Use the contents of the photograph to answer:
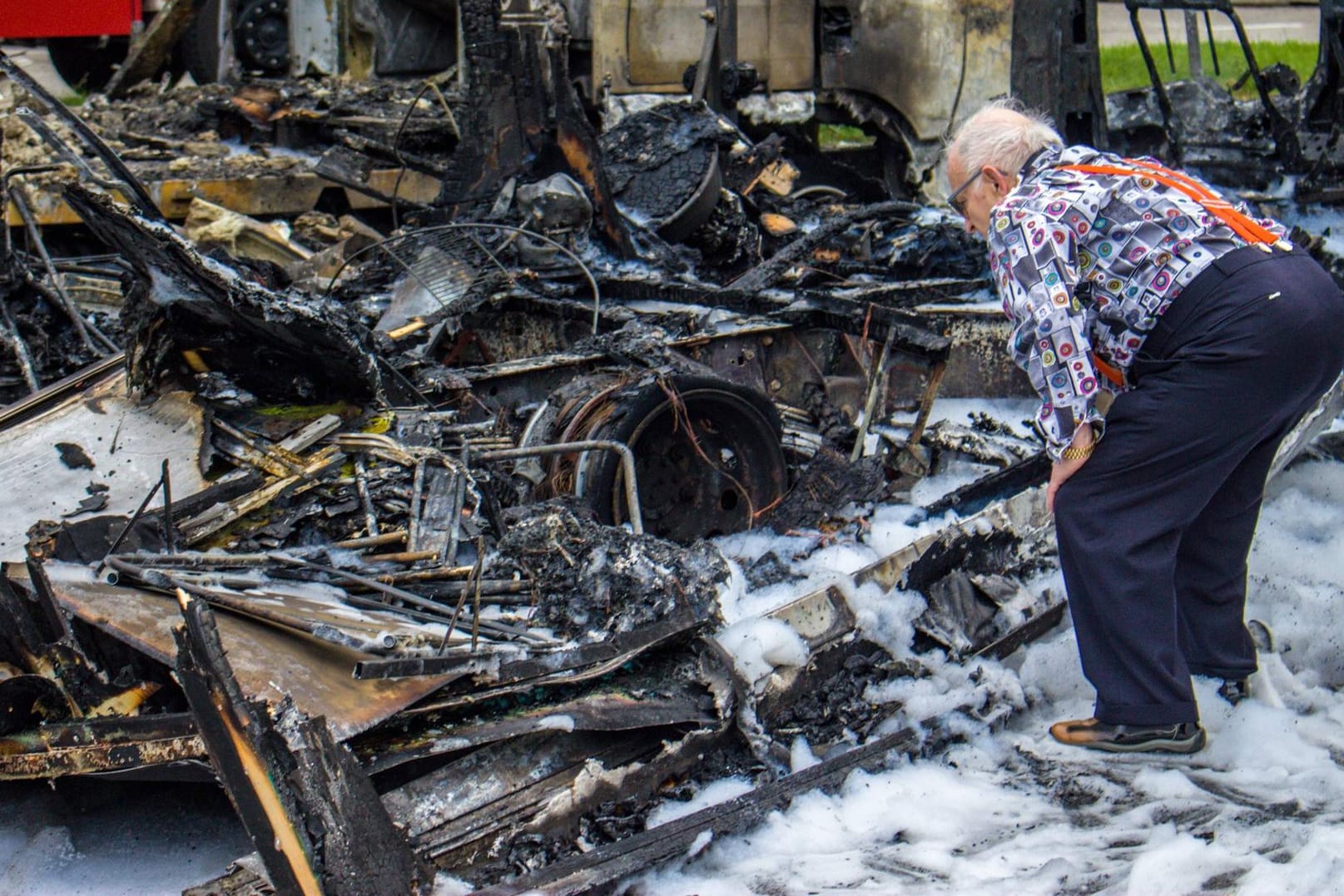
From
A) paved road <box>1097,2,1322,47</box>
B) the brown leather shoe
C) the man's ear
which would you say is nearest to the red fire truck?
paved road <box>1097,2,1322,47</box>

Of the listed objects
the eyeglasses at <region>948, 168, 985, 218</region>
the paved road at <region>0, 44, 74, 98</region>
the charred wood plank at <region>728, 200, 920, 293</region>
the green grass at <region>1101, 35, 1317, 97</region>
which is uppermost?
the paved road at <region>0, 44, 74, 98</region>

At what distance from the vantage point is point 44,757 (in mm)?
3305

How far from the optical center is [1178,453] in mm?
3283

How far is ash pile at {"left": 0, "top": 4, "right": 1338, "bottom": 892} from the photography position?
3123 mm

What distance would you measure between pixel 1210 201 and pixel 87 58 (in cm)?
1358

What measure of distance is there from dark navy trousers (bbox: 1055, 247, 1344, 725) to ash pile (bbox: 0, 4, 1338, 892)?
2.01ft

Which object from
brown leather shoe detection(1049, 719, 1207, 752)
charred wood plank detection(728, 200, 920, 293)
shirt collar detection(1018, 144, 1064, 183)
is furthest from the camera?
charred wood plank detection(728, 200, 920, 293)

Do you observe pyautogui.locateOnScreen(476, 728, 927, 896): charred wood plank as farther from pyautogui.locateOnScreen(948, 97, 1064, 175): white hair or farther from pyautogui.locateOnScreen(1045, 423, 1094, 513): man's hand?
pyautogui.locateOnScreen(948, 97, 1064, 175): white hair

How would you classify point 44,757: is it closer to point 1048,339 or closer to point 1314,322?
point 1048,339

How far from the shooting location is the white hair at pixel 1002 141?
3.37 metres

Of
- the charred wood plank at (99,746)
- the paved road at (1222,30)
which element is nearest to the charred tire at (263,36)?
the paved road at (1222,30)

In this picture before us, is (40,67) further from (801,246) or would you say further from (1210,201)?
(1210,201)

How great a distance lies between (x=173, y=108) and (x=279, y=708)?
30.7 feet

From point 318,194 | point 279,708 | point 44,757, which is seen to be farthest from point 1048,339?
point 318,194
